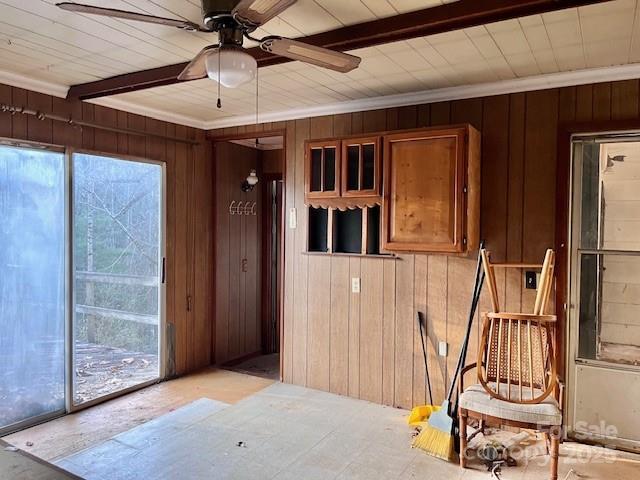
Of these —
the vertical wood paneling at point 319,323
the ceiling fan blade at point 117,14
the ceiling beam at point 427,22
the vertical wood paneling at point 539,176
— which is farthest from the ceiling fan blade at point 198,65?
the vertical wood paneling at point 539,176

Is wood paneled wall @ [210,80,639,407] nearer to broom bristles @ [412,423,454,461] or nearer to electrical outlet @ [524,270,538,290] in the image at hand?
electrical outlet @ [524,270,538,290]

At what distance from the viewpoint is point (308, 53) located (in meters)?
1.96

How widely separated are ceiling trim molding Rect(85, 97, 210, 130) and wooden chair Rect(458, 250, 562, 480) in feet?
9.60

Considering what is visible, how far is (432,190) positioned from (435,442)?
1564 millimetres

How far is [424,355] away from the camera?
3529 mm

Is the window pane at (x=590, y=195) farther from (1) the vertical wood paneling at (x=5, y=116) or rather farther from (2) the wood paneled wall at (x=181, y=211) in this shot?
(1) the vertical wood paneling at (x=5, y=116)

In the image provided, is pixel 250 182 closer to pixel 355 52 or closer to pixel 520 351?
pixel 355 52

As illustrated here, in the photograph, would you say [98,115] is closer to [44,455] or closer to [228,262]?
[228,262]

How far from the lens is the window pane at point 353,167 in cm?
341

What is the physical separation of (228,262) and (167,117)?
1.56 metres

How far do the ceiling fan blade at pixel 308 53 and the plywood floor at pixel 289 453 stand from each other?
2.15m

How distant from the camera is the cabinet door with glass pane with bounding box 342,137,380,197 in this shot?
3309mm

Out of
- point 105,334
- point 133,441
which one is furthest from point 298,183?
point 133,441

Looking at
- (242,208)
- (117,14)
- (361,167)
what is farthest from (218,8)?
(242,208)
